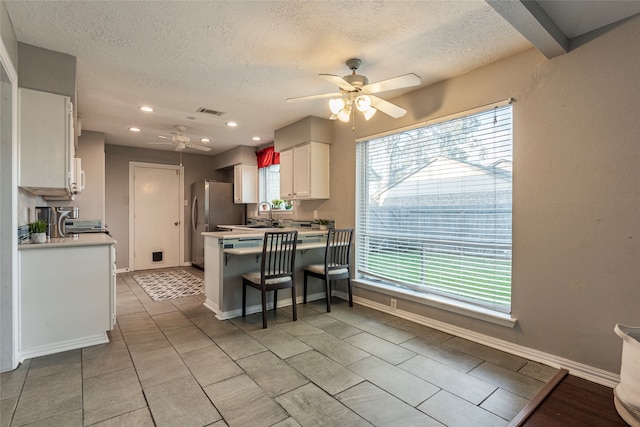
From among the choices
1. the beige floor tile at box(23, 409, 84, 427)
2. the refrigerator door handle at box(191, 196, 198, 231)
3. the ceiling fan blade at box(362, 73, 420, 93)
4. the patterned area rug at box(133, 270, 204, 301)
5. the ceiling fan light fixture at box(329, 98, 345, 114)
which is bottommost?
the beige floor tile at box(23, 409, 84, 427)

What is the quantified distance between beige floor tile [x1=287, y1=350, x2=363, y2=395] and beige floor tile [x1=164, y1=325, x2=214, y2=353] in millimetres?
865

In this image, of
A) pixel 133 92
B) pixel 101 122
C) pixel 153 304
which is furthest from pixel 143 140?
pixel 153 304

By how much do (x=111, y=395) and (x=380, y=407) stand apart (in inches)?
66.3

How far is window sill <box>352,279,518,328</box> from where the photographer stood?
2.65 metres

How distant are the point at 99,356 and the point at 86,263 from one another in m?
0.77

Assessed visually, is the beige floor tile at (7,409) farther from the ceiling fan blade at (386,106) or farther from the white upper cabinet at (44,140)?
the ceiling fan blade at (386,106)

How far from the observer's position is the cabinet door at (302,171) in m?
4.30

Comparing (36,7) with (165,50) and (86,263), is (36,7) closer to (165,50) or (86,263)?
(165,50)

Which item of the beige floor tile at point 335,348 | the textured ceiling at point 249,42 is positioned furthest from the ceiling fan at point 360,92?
the beige floor tile at point 335,348

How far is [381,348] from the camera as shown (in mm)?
2678

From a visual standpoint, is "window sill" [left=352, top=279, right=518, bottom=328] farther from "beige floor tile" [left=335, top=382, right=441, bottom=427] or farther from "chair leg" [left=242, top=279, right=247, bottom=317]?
"chair leg" [left=242, top=279, right=247, bottom=317]

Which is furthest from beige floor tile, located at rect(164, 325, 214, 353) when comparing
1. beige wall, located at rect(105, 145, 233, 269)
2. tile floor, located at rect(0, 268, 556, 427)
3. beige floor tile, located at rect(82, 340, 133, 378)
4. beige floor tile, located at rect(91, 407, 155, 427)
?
beige wall, located at rect(105, 145, 233, 269)

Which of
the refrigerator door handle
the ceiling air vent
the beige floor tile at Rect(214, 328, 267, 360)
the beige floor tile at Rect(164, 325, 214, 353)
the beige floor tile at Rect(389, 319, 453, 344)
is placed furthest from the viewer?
the refrigerator door handle

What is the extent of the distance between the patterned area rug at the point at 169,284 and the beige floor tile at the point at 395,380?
291cm
